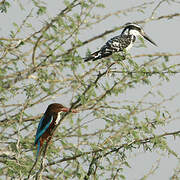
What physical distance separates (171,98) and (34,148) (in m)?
1.63

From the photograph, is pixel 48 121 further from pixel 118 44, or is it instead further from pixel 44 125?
pixel 118 44

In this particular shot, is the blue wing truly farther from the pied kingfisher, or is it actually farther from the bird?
the pied kingfisher

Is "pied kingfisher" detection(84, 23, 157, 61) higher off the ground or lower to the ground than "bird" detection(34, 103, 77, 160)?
higher

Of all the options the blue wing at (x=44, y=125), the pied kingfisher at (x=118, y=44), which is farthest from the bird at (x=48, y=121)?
the pied kingfisher at (x=118, y=44)

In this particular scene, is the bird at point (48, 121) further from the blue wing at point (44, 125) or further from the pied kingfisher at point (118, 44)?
the pied kingfisher at point (118, 44)

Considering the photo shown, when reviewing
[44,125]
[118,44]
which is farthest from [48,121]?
[118,44]

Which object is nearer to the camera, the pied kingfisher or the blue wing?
the blue wing

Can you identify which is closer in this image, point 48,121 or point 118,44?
point 48,121

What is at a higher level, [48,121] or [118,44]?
[118,44]

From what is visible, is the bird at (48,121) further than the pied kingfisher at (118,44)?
No

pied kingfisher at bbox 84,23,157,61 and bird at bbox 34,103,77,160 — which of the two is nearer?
bird at bbox 34,103,77,160

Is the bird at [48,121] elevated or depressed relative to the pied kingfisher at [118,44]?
depressed

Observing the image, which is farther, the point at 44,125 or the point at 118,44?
the point at 118,44

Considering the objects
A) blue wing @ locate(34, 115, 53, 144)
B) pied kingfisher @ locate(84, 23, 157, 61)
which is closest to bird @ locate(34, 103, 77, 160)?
blue wing @ locate(34, 115, 53, 144)
